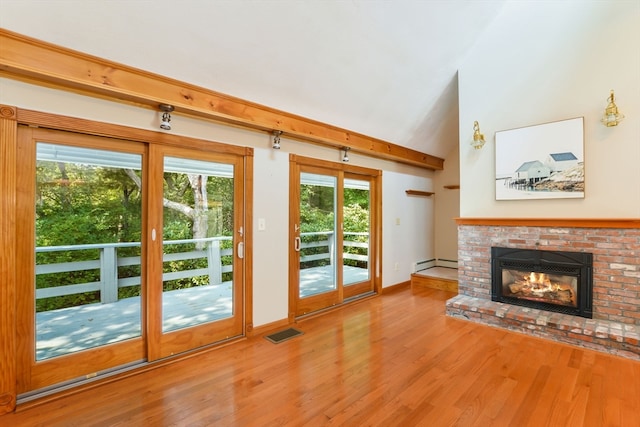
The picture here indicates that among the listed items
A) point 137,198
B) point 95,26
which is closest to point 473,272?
point 137,198

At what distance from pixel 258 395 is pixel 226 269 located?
4.43 ft

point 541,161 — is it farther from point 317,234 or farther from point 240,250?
point 240,250

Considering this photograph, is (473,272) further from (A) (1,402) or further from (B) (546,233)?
(A) (1,402)

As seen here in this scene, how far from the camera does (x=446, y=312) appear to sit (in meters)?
4.00

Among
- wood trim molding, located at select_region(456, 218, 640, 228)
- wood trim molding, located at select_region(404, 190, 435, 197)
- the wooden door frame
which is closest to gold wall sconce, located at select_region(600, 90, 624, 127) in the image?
wood trim molding, located at select_region(456, 218, 640, 228)

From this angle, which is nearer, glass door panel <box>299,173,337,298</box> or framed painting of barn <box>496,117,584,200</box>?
framed painting of barn <box>496,117,584,200</box>

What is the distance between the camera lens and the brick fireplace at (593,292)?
10.0 ft

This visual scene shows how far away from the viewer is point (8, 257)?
6.79 feet

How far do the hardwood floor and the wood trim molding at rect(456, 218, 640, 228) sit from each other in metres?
1.29

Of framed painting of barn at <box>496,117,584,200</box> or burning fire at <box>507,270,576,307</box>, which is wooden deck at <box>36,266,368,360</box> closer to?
burning fire at <box>507,270,576,307</box>

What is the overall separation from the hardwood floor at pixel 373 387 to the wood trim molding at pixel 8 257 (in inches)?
9.1

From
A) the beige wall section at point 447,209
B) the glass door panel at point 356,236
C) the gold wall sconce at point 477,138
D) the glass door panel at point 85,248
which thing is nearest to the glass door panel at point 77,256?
the glass door panel at point 85,248

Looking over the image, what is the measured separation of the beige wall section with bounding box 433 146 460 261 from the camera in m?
6.20

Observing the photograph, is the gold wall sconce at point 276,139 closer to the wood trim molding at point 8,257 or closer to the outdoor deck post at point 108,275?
the outdoor deck post at point 108,275
